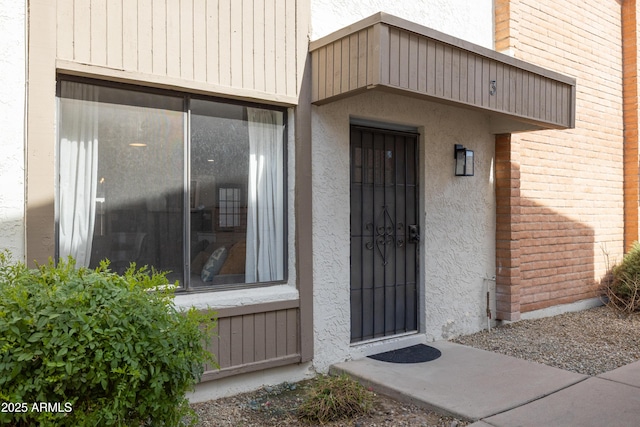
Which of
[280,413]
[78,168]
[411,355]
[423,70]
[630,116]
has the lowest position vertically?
[280,413]

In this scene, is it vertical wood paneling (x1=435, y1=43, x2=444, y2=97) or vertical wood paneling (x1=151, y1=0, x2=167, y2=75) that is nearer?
vertical wood paneling (x1=151, y1=0, x2=167, y2=75)

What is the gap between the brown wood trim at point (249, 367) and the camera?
4.19 meters

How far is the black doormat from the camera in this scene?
5133 mm

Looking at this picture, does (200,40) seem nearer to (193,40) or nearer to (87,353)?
(193,40)

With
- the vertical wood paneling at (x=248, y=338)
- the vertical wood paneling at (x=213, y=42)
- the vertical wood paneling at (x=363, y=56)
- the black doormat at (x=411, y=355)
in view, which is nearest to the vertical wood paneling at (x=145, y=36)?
the vertical wood paneling at (x=213, y=42)

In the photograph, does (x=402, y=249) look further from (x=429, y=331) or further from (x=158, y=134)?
(x=158, y=134)

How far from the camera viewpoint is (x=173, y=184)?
13.7 feet

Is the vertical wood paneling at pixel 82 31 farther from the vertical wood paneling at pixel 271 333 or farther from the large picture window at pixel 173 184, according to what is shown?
the vertical wood paneling at pixel 271 333

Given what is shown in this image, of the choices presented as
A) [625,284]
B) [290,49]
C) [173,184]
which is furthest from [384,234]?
[625,284]

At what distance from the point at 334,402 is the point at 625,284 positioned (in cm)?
584

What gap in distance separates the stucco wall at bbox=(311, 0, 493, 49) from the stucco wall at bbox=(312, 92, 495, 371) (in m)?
0.75

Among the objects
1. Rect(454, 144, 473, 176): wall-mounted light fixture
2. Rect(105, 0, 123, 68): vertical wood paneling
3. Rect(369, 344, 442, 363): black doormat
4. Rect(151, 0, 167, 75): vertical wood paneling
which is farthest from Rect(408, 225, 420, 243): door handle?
Rect(105, 0, 123, 68): vertical wood paneling

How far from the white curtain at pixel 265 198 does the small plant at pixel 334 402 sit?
1123 millimetres

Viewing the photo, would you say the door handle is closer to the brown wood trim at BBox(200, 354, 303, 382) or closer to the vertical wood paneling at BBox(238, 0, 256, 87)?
the brown wood trim at BBox(200, 354, 303, 382)
